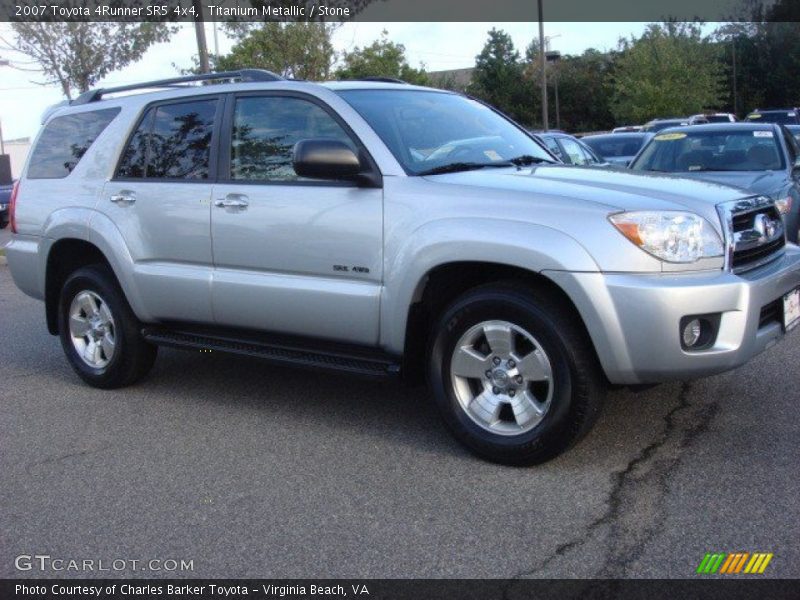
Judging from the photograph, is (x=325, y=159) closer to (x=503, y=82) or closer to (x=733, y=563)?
(x=733, y=563)

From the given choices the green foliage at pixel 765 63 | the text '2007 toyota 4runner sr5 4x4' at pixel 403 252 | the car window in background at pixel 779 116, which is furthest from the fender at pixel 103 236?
the green foliage at pixel 765 63

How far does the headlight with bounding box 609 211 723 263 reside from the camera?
155 inches

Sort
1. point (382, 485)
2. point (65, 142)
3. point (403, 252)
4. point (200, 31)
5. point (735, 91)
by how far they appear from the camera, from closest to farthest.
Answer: point (382, 485), point (403, 252), point (65, 142), point (200, 31), point (735, 91)

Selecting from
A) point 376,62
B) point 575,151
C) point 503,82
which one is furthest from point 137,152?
point 503,82

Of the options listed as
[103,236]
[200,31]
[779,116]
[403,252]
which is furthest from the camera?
[779,116]

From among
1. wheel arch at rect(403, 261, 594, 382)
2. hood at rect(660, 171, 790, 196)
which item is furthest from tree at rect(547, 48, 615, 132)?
wheel arch at rect(403, 261, 594, 382)

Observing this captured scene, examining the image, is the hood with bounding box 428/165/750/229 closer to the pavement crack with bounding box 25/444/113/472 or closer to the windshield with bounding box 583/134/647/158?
the pavement crack with bounding box 25/444/113/472

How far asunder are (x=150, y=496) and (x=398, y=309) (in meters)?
1.47

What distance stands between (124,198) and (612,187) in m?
3.07

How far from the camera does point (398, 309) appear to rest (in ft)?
14.8

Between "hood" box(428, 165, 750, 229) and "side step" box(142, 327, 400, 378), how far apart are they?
98cm

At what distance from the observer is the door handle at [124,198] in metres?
5.68

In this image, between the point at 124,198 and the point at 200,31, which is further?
the point at 200,31

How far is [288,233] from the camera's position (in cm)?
488
